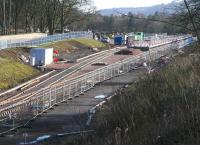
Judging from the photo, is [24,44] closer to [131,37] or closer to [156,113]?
[131,37]

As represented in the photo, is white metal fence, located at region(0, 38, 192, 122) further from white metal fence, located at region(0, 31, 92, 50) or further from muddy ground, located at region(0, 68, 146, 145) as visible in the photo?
white metal fence, located at region(0, 31, 92, 50)

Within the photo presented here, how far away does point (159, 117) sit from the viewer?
7.80 m

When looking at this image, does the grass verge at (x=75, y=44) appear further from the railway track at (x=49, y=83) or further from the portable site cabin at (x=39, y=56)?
the portable site cabin at (x=39, y=56)

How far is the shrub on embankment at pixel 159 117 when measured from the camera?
260 inches

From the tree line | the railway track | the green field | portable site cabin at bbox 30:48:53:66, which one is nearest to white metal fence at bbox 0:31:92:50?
portable site cabin at bbox 30:48:53:66

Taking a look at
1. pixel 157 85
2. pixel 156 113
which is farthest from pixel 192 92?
pixel 157 85

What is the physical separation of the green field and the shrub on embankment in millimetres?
36446

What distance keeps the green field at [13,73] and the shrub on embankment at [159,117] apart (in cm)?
3645

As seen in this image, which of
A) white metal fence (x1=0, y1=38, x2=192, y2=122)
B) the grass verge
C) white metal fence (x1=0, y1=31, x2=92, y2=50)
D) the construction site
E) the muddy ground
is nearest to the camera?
the muddy ground

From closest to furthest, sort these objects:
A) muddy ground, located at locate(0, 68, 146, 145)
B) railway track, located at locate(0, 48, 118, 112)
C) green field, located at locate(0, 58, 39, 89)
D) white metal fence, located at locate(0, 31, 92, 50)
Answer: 1. muddy ground, located at locate(0, 68, 146, 145)
2. railway track, located at locate(0, 48, 118, 112)
3. green field, located at locate(0, 58, 39, 89)
4. white metal fence, located at locate(0, 31, 92, 50)

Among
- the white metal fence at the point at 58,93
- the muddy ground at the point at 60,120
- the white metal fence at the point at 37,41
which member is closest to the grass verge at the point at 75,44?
the white metal fence at the point at 37,41

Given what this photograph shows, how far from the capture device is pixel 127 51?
7894 cm

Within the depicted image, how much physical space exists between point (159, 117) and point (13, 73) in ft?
145

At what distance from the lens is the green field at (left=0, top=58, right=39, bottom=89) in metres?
47.0
